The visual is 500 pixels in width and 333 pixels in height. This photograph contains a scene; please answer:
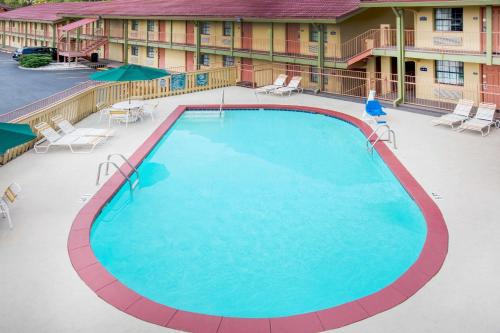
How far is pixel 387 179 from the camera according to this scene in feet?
43.9

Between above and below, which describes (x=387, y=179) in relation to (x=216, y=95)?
below

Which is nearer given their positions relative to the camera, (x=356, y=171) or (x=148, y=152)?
(x=356, y=171)

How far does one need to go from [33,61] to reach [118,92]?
1135 inches

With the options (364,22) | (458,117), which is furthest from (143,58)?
(458,117)

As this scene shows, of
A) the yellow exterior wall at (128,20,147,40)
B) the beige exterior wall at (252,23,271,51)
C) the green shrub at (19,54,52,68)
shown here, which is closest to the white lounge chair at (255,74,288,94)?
the beige exterior wall at (252,23,271,51)

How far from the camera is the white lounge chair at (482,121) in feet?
55.2

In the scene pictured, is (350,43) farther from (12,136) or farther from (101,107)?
(12,136)

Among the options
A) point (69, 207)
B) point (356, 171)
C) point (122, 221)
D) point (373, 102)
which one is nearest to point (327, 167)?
point (356, 171)

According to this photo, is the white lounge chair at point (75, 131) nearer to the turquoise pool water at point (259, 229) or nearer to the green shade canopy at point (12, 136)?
the turquoise pool water at point (259, 229)

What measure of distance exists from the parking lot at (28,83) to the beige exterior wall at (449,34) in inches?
891

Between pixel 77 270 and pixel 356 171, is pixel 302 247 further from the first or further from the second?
pixel 356 171

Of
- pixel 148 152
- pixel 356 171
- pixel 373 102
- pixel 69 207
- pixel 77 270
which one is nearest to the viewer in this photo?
pixel 77 270

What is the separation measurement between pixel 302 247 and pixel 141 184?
5.85 meters

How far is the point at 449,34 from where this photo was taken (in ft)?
70.7
